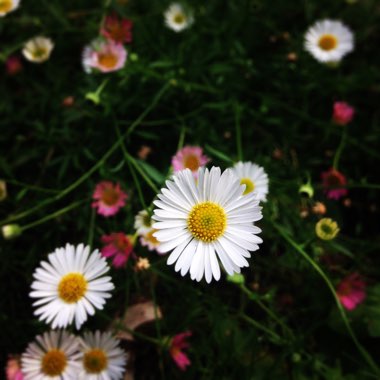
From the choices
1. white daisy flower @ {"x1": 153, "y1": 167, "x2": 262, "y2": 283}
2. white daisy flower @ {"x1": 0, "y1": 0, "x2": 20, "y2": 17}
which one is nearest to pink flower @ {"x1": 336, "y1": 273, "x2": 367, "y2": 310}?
white daisy flower @ {"x1": 153, "y1": 167, "x2": 262, "y2": 283}

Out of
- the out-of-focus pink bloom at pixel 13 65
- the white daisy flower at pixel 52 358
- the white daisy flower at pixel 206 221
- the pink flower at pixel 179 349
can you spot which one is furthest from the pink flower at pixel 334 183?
the out-of-focus pink bloom at pixel 13 65

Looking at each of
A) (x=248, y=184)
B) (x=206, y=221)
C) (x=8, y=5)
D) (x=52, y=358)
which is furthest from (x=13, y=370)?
(x=8, y=5)

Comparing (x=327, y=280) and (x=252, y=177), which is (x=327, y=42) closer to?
(x=252, y=177)

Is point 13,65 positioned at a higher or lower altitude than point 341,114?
lower

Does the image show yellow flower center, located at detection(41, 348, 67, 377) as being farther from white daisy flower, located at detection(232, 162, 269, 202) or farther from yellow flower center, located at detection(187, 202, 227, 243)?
white daisy flower, located at detection(232, 162, 269, 202)

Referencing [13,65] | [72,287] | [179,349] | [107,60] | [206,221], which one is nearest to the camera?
[206,221]
